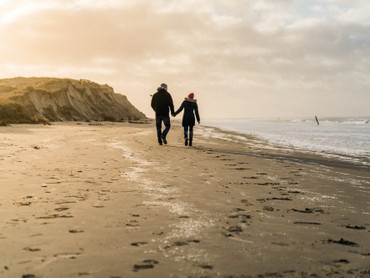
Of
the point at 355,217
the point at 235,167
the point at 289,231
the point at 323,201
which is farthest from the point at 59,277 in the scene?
the point at 235,167

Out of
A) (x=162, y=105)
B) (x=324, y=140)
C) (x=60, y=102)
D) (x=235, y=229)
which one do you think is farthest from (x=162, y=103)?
(x=60, y=102)

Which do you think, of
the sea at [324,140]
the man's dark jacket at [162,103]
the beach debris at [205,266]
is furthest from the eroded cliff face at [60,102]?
the beach debris at [205,266]

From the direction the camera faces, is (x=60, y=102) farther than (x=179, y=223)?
Yes

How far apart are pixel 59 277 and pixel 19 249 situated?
72 centimetres

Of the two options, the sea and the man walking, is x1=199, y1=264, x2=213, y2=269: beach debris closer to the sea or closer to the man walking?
the sea

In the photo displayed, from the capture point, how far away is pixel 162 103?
14.3 m

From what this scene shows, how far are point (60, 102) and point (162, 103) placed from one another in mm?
38427

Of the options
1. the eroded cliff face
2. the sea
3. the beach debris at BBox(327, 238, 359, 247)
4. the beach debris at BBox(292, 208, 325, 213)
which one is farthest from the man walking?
the eroded cliff face

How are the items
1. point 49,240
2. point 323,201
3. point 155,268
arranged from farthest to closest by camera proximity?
1. point 323,201
2. point 49,240
3. point 155,268

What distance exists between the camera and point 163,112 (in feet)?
46.6

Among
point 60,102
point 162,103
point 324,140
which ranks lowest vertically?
point 324,140

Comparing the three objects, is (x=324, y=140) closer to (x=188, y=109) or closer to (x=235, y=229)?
(x=188, y=109)

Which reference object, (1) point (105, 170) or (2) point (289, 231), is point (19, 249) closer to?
(2) point (289, 231)

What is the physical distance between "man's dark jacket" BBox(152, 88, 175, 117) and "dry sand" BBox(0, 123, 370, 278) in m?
6.96
